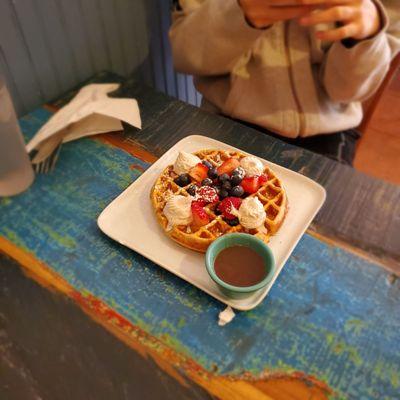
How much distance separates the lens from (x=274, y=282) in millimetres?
758

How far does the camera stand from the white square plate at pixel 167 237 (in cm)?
76

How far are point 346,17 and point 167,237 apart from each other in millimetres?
686

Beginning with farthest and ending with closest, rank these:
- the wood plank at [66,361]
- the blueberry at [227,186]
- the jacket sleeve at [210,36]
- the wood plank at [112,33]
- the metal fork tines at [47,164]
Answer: the wood plank at [112,33], the jacket sleeve at [210,36], the metal fork tines at [47,164], the blueberry at [227,186], the wood plank at [66,361]

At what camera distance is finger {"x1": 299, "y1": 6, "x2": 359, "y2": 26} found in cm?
92

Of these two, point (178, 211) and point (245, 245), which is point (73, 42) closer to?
point (178, 211)

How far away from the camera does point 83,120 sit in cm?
109

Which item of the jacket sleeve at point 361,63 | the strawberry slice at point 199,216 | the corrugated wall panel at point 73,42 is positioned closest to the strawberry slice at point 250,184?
the strawberry slice at point 199,216

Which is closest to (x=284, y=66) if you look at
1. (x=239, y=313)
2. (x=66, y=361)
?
(x=239, y=313)

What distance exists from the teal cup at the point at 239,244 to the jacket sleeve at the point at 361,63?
658mm

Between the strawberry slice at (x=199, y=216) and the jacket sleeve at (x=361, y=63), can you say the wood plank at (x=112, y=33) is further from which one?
the strawberry slice at (x=199, y=216)

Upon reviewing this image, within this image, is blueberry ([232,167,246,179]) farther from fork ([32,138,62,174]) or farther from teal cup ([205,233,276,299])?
fork ([32,138,62,174])

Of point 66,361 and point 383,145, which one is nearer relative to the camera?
point 66,361

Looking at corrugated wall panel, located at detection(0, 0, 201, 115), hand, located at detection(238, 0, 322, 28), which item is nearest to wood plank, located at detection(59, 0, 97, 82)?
corrugated wall panel, located at detection(0, 0, 201, 115)

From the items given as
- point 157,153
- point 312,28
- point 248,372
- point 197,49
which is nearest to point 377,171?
point 312,28
